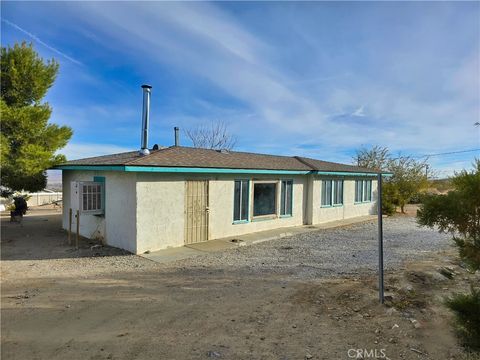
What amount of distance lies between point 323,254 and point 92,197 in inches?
277

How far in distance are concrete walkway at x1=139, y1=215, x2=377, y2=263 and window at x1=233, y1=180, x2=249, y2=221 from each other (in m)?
0.71

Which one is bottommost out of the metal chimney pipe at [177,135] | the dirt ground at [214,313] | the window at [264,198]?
the dirt ground at [214,313]

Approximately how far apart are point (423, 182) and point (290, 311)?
2090cm

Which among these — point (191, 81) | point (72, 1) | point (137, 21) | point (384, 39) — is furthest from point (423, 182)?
point (72, 1)

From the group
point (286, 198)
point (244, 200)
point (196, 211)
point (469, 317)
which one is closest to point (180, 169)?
point (196, 211)

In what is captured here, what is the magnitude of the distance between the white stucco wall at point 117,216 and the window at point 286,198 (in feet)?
21.5

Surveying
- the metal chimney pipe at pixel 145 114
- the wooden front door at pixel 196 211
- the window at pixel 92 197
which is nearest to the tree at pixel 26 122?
the window at pixel 92 197

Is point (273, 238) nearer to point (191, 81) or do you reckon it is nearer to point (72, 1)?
point (72, 1)

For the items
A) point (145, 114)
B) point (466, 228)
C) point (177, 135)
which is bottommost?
point (466, 228)

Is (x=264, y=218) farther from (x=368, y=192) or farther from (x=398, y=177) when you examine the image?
(x=398, y=177)

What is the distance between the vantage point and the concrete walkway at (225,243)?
28.1 ft

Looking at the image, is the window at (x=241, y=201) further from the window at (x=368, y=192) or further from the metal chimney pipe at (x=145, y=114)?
the window at (x=368, y=192)

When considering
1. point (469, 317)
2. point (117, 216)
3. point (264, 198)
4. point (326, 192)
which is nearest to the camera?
point (469, 317)

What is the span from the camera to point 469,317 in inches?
116
